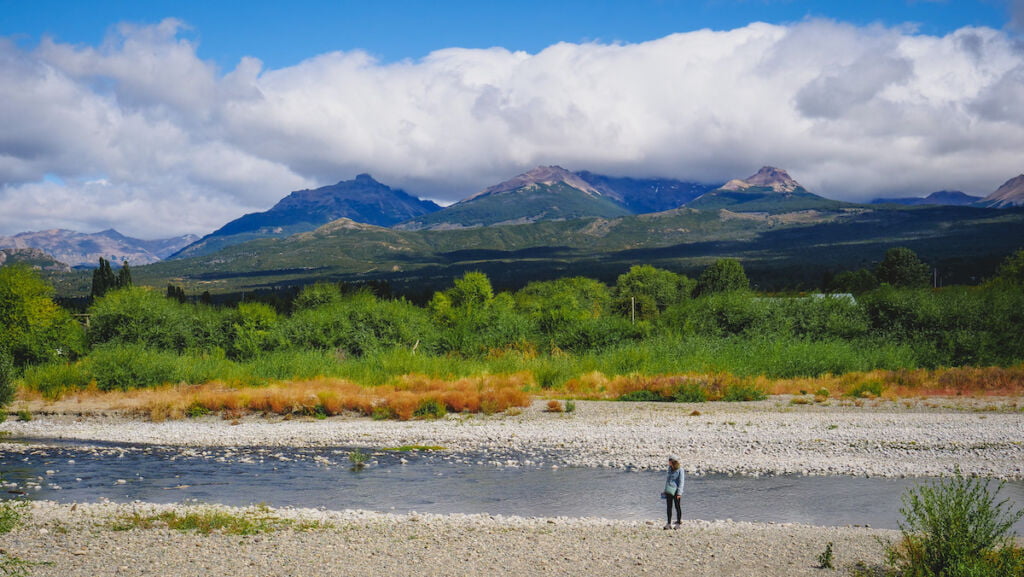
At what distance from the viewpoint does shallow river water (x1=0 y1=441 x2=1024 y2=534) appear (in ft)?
55.6

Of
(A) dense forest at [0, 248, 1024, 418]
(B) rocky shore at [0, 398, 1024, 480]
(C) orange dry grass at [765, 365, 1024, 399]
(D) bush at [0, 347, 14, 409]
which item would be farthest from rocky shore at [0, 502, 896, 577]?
(A) dense forest at [0, 248, 1024, 418]

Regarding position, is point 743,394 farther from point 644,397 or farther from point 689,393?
point 644,397

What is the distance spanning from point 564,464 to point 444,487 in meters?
4.57

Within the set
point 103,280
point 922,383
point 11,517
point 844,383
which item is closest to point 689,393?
point 844,383

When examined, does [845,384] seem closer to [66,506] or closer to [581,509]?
[581,509]

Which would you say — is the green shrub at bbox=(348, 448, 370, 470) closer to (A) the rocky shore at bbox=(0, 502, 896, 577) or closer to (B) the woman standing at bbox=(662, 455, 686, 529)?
(A) the rocky shore at bbox=(0, 502, 896, 577)

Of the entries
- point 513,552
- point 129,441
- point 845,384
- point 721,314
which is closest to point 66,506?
point 513,552

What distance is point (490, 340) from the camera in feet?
169

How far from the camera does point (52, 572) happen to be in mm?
11117

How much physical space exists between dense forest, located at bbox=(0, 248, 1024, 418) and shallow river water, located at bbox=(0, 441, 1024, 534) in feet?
58.2

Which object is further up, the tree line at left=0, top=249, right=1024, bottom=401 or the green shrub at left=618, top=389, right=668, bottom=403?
the tree line at left=0, top=249, right=1024, bottom=401

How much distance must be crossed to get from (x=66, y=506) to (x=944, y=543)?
682 inches

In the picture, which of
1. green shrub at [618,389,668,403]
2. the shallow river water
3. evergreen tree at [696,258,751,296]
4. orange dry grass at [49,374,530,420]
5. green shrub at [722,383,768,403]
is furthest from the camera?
evergreen tree at [696,258,751,296]

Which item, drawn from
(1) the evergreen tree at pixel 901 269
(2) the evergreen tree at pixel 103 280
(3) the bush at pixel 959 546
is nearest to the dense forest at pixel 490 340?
(3) the bush at pixel 959 546
